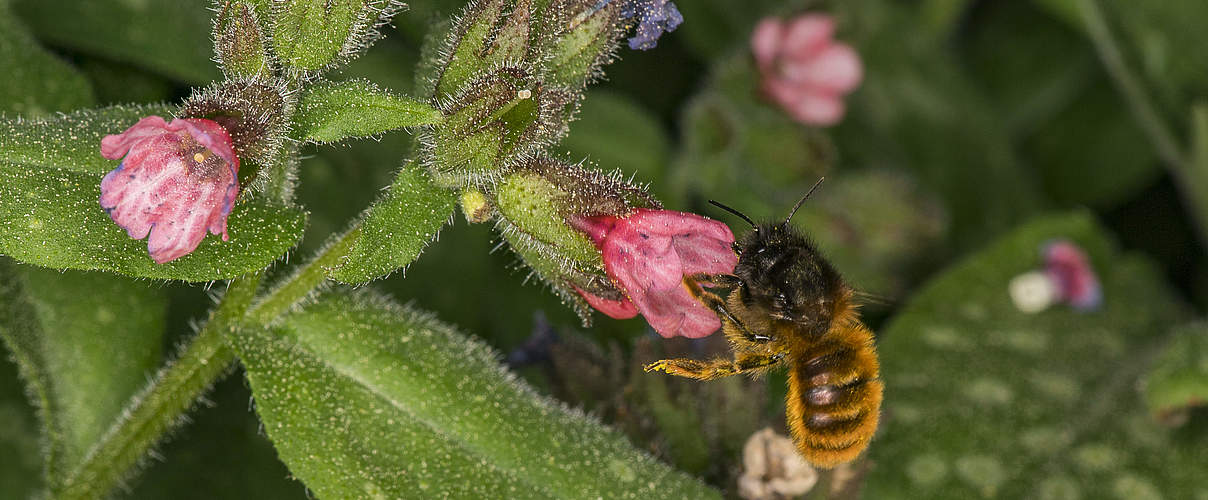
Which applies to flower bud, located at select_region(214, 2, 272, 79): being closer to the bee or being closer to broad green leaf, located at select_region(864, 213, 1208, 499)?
the bee

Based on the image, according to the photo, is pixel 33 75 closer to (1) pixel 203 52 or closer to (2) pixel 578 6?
(1) pixel 203 52

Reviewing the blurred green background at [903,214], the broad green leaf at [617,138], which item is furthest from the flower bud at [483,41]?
the broad green leaf at [617,138]

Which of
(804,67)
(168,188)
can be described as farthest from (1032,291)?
(168,188)

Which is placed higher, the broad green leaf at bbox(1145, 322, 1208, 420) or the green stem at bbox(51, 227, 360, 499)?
the green stem at bbox(51, 227, 360, 499)

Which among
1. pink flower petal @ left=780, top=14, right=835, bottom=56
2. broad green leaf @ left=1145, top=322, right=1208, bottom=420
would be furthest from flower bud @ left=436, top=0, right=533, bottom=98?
broad green leaf @ left=1145, top=322, right=1208, bottom=420

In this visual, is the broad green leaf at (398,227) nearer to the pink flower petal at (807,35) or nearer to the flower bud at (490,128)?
the flower bud at (490,128)

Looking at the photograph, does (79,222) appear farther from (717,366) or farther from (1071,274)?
(1071,274)

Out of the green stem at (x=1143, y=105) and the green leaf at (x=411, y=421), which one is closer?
the green leaf at (x=411, y=421)

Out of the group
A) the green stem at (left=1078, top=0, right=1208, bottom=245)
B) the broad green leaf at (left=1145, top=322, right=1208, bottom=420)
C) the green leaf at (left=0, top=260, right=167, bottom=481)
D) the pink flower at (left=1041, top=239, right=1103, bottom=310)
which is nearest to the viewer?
the green leaf at (left=0, top=260, right=167, bottom=481)
